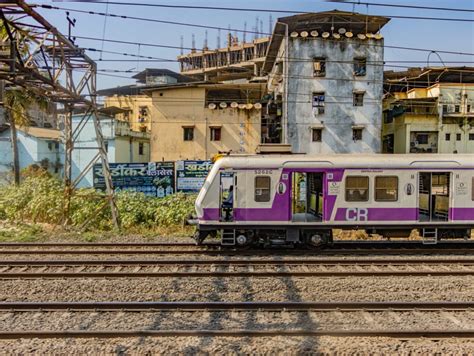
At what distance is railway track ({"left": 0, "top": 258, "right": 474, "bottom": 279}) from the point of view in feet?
32.3

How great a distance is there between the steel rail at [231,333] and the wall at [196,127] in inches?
1073

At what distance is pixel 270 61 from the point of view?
40500 mm

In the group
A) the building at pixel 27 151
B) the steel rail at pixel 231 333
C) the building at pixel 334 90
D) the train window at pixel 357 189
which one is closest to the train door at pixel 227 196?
the train window at pixel 357 189

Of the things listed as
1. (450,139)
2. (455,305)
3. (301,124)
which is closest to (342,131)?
(301,124)

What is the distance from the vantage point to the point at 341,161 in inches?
480

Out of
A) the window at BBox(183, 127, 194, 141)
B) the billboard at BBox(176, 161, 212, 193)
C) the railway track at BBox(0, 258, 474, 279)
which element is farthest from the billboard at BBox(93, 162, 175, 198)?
the railway track at BBox(0, 258, 474, 279)

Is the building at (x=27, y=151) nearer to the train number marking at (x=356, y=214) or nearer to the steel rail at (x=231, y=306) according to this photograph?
the train number marking at (x=356, y=214)

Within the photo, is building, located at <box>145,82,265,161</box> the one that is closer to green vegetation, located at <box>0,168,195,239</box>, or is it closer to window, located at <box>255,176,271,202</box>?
green vegetation, located at <box>0,168,195,239</box>

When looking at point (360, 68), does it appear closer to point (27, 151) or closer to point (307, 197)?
point (307, 197)

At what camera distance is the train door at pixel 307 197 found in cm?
1281

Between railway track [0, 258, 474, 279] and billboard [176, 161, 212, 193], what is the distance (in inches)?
617

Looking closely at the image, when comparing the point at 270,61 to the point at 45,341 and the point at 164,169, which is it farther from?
the point at 45,341

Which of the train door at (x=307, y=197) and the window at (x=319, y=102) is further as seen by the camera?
the window at (x=319, y=102)

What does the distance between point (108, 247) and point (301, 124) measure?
22913mm
